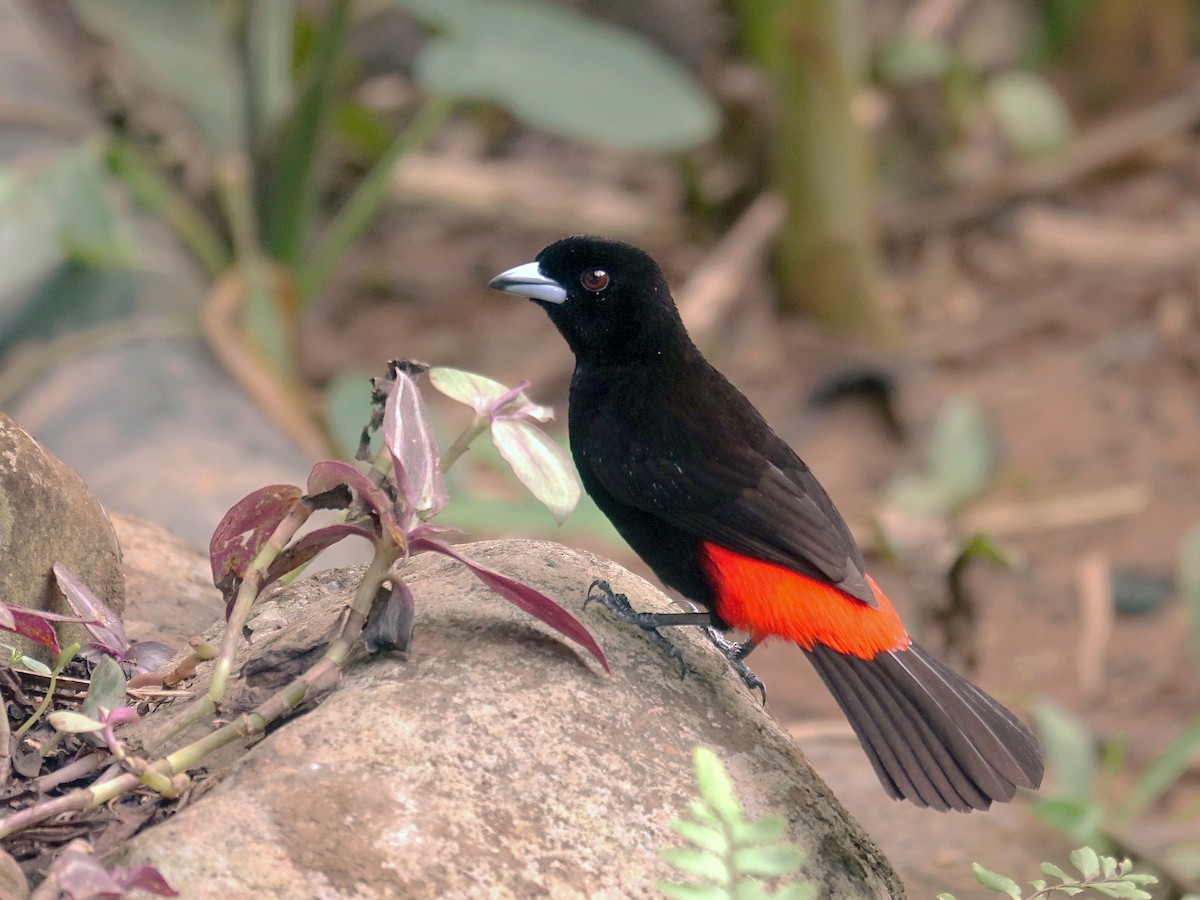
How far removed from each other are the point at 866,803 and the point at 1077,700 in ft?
6.91

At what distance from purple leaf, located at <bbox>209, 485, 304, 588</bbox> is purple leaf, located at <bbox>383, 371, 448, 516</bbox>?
0.58 feet

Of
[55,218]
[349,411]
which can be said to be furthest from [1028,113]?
[55,218]

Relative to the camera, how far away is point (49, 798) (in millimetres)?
1868

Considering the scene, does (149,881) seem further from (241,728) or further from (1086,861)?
(1086,861)

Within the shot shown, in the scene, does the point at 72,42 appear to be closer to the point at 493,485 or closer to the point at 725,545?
the point at 493,485

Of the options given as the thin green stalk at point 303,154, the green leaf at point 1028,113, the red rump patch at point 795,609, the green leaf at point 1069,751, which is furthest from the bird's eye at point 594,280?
the green leaf at point 1028,113

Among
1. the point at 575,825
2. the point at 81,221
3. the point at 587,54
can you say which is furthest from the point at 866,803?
the point at 587,54

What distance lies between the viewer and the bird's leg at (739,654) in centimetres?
264

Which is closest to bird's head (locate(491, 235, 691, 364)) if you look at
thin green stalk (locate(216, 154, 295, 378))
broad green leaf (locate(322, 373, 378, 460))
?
broad green leaf (locate(322, 373, 378, 460))

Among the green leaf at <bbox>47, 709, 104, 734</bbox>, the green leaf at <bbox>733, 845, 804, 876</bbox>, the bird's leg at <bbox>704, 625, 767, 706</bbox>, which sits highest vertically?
the green leaf at <bbox>733, 845, 804, 876</bbox>

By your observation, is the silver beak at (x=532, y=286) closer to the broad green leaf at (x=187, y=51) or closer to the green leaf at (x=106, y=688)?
the green leaf at (x=106, y=688)

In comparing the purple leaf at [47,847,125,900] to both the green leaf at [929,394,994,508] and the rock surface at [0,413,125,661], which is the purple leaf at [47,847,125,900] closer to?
the rock surface at [0,413,125,661]

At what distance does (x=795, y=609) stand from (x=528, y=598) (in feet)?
2.34

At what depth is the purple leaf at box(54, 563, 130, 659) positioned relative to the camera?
2.03 metres
